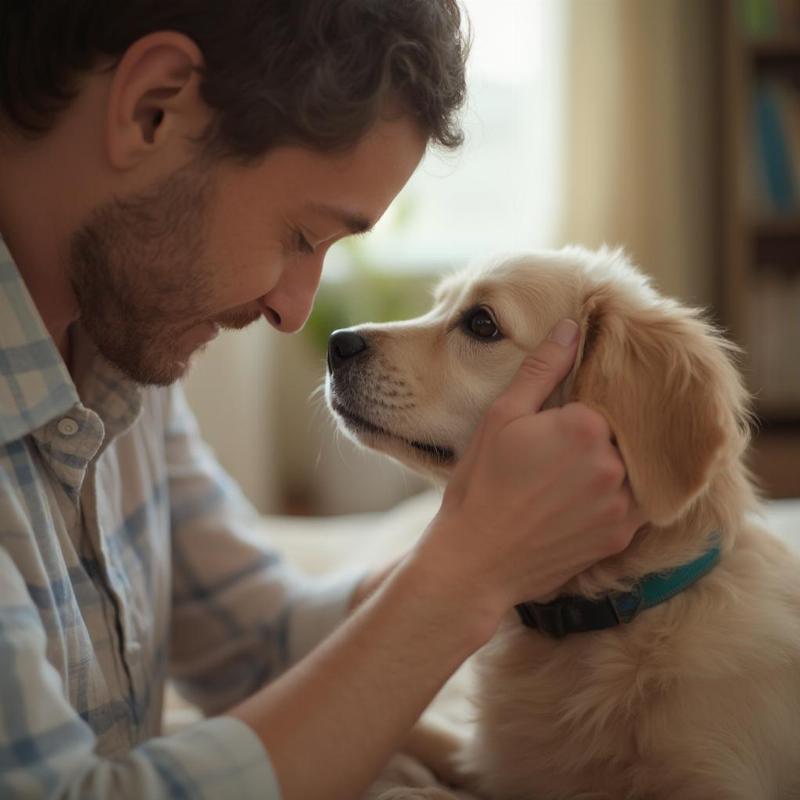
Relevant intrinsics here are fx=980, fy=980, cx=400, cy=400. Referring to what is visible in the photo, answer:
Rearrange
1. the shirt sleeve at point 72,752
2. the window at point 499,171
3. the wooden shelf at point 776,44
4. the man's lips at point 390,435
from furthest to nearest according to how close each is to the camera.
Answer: the window at point 499,171, the wooden shelf at point 776,44, the man's lips at point 390,435, the shirt sleeve at point 72,752

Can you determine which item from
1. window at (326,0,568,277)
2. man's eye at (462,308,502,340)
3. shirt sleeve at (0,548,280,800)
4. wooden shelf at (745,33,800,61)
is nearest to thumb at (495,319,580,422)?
man's eye at (462,308,502,340)

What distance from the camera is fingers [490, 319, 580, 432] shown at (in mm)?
936

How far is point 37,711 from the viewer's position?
0.69 m

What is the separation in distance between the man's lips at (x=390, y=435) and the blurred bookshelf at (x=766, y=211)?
2.20m

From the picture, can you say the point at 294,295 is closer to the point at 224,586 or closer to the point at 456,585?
the point at 456,585

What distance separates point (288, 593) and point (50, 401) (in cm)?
56

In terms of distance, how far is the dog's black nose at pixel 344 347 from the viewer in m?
1.22

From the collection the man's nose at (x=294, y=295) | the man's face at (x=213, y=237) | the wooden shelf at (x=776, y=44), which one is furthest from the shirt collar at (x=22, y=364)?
the wooden shelf at (x=776, y=44)

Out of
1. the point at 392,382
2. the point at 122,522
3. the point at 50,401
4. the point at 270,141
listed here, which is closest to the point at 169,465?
the point at 122,522

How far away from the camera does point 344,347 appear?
1217mm

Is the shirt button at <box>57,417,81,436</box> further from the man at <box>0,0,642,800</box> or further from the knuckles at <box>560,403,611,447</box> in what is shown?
Result: the knuckles at <box>560,403,611,447</box>

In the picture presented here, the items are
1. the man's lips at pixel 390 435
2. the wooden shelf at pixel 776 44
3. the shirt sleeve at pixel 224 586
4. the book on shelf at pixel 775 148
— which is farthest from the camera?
the book on shelf at pixel 775 148

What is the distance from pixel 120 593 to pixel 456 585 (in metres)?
0.40

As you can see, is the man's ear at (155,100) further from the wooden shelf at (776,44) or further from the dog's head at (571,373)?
the wooden shelf at (776,44)
